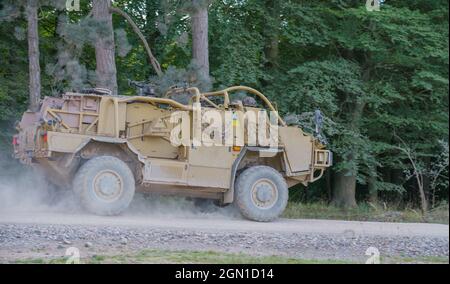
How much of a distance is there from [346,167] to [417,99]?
3.73 m

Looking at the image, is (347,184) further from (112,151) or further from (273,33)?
(112,151)

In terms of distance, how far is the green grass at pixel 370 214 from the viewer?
17.5 metres

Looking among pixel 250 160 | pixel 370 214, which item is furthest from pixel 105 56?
pixel 370 214

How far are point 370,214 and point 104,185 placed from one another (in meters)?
7.93

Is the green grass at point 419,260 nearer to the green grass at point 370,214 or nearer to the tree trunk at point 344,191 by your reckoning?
the green grass at point 370,214

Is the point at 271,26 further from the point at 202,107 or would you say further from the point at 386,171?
the point at 202,107

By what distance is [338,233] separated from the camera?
12.3 metres

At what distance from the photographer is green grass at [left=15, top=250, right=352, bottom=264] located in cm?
829

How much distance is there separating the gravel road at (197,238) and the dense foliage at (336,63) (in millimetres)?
9142

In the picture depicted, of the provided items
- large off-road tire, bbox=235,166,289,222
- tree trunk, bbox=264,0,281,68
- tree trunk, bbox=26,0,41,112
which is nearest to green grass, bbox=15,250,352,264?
large off-road tire, bbox=235,166,289,222

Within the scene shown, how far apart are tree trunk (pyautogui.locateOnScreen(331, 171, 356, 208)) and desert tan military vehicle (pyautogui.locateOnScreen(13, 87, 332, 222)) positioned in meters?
8.62

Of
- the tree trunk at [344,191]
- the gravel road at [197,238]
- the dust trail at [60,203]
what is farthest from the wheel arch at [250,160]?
the tree trunk at [344,191]

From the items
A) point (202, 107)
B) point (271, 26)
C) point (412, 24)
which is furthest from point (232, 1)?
point (202, 107)

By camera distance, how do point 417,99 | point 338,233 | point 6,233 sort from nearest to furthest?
point 6,233 < point 338,233 < point 417,99
